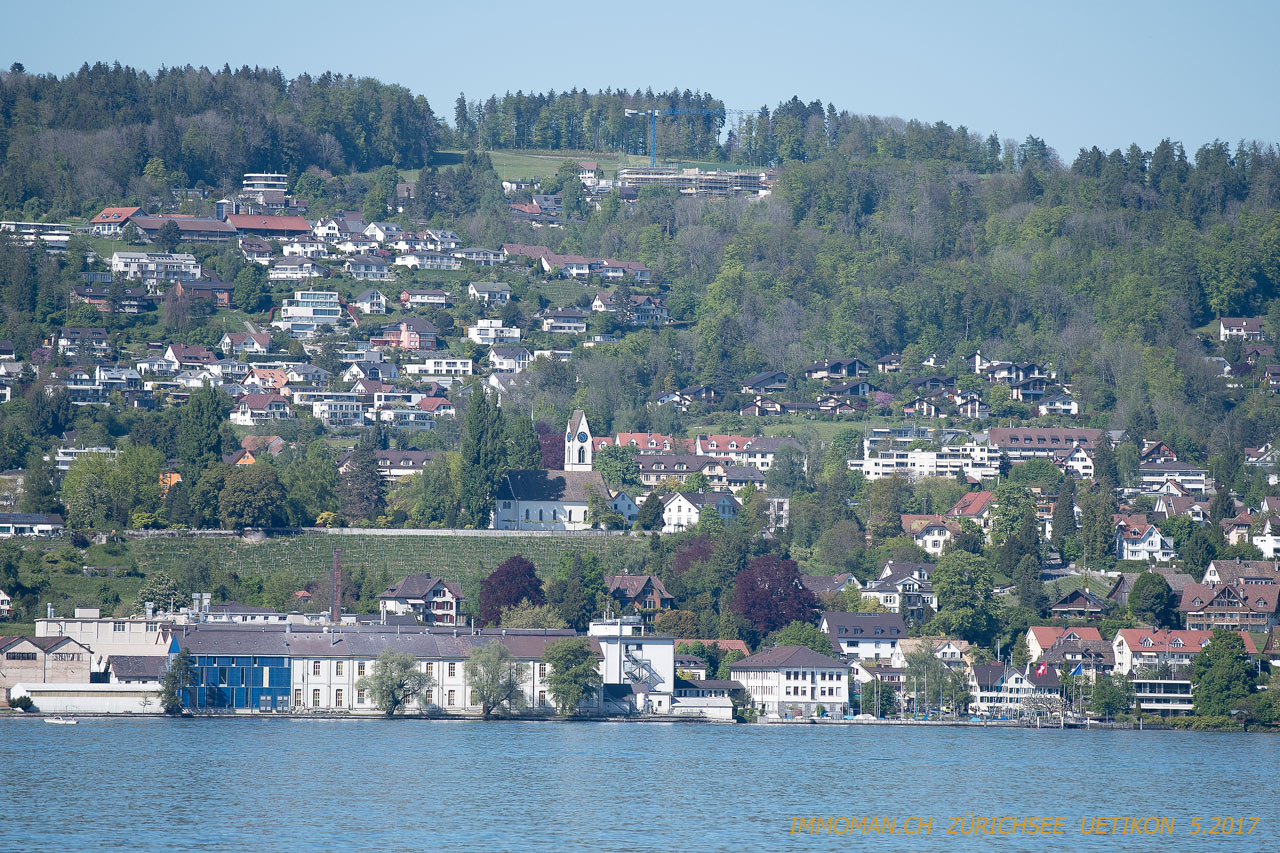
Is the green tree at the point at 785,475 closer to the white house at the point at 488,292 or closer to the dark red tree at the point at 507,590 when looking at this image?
the dark red tree at the point at 507,590

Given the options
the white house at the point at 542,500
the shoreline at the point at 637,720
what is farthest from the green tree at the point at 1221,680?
the white house at the point at 542,500

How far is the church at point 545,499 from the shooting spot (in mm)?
101875

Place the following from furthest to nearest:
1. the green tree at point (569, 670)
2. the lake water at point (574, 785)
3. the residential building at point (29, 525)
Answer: the residential building at point (29, 525) → the green tree at point (569, 670) → the lake water at point (574, 785)

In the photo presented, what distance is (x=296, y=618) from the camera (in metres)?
79.4

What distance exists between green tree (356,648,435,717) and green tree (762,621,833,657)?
1696 cm

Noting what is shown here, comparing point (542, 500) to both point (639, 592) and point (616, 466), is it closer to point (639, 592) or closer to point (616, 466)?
point (616, 466)

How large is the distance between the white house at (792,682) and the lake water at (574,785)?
657 cm

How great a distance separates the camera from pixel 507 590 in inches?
3312

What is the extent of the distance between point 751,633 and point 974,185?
98757 millimetres

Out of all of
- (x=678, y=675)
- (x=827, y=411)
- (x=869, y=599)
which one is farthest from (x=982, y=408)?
(x=678, y=675)

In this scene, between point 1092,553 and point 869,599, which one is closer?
point 869,599

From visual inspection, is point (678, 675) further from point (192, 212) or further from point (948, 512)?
point (192, 212)

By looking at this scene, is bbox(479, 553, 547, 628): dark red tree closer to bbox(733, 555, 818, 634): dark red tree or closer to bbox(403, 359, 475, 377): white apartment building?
bbox(733, 555, 818, 634): dark red tree

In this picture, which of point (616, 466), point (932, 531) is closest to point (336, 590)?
point (616, 466)
